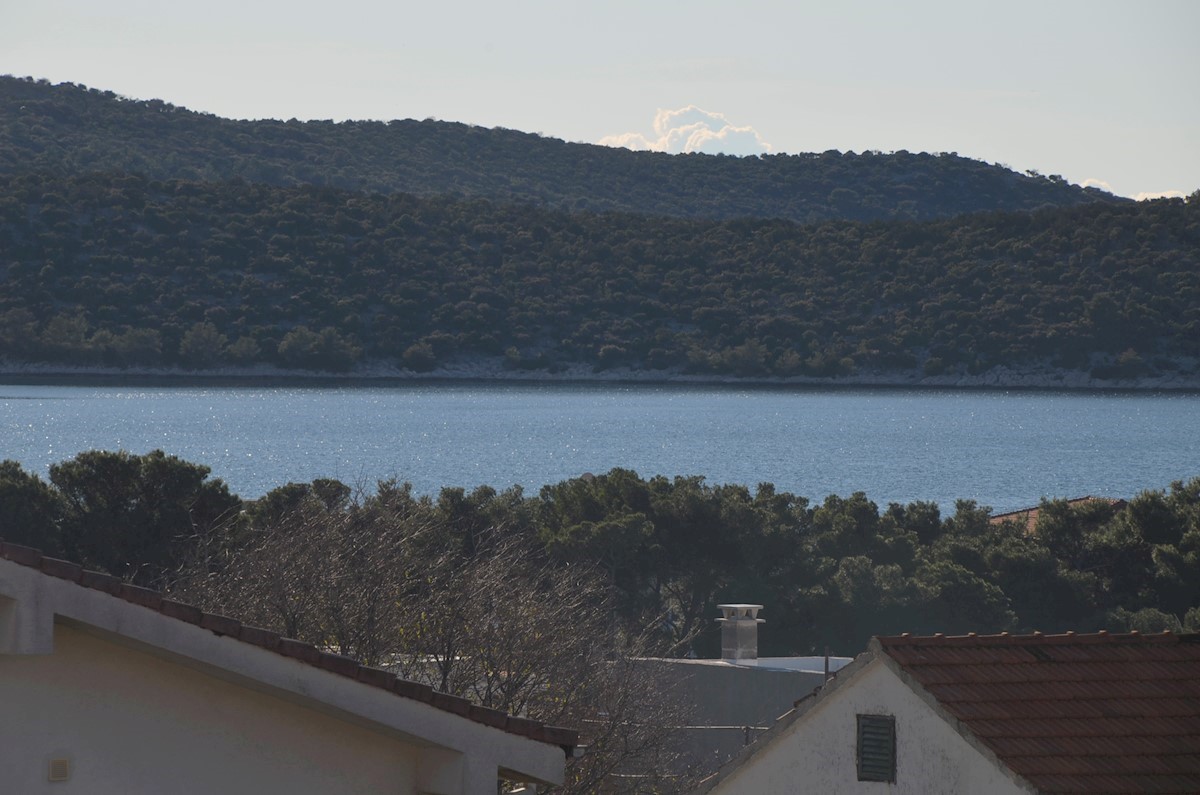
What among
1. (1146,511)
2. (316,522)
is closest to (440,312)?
(1146,511)

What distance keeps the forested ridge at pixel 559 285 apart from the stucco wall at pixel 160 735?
126407 mm

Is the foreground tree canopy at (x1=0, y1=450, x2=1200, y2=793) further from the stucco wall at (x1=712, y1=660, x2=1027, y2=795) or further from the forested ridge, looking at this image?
the forested ridge

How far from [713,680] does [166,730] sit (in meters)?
16.8

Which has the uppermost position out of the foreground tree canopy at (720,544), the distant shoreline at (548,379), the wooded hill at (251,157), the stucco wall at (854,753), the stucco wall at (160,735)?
the wooded hill at (251,157)

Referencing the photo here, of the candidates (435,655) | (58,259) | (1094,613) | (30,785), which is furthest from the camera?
(58,259)

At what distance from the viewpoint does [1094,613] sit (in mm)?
36312

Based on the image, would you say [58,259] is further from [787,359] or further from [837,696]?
[837,696]

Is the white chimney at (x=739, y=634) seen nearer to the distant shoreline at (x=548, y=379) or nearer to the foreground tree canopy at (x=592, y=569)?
the foreground tree canopy at (x=592, y=569)

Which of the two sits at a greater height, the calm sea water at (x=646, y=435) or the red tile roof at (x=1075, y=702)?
the red tile roof at (x=1075, y=702)

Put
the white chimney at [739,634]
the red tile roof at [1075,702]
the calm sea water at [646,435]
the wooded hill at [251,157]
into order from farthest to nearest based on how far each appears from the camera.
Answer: the wooded hill at [251,157]
the calm sea water at [646,435]
the white chimney at [739,634]
the red tile roof at [1075,702]

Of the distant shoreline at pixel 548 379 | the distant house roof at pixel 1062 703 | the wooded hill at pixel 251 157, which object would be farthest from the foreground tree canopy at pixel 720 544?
the wooded hill at pixel 251 157

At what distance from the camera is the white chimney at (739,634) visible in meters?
24.9

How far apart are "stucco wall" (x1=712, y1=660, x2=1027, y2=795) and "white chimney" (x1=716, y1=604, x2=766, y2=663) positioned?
14.1m

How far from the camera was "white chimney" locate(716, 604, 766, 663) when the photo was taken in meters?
24.9
